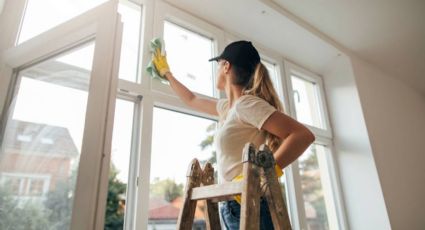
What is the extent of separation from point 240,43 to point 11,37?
0.98 meters

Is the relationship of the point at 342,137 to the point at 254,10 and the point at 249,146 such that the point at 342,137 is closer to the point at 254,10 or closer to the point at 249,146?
the point at 254,10

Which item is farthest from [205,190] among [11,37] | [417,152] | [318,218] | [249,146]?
[417,152]

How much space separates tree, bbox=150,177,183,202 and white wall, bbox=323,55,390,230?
5.89 feet

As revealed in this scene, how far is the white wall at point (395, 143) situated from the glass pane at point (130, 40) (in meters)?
2.14

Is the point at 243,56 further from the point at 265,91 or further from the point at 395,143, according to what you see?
the point at 395,143

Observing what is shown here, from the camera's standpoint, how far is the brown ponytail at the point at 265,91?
117 centimetres

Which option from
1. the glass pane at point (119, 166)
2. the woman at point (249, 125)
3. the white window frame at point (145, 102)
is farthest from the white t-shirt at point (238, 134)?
the glass pane at point (119, 166)

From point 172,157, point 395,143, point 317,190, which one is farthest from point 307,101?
point 172,157

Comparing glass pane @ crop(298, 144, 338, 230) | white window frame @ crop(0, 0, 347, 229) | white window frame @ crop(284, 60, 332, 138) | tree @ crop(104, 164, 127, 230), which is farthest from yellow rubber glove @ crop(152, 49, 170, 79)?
glass pane @ crop(298, 144, 338, 230)

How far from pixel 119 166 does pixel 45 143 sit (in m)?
0.55

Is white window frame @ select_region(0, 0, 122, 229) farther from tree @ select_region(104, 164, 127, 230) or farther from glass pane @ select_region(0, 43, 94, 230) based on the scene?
tree @ select_region(104, 164, 127, 230)

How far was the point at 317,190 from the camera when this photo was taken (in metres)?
2.69

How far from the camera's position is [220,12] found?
85.9 inches

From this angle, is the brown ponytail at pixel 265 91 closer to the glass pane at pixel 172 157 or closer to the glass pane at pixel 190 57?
the glass pane at pixel 172 157
